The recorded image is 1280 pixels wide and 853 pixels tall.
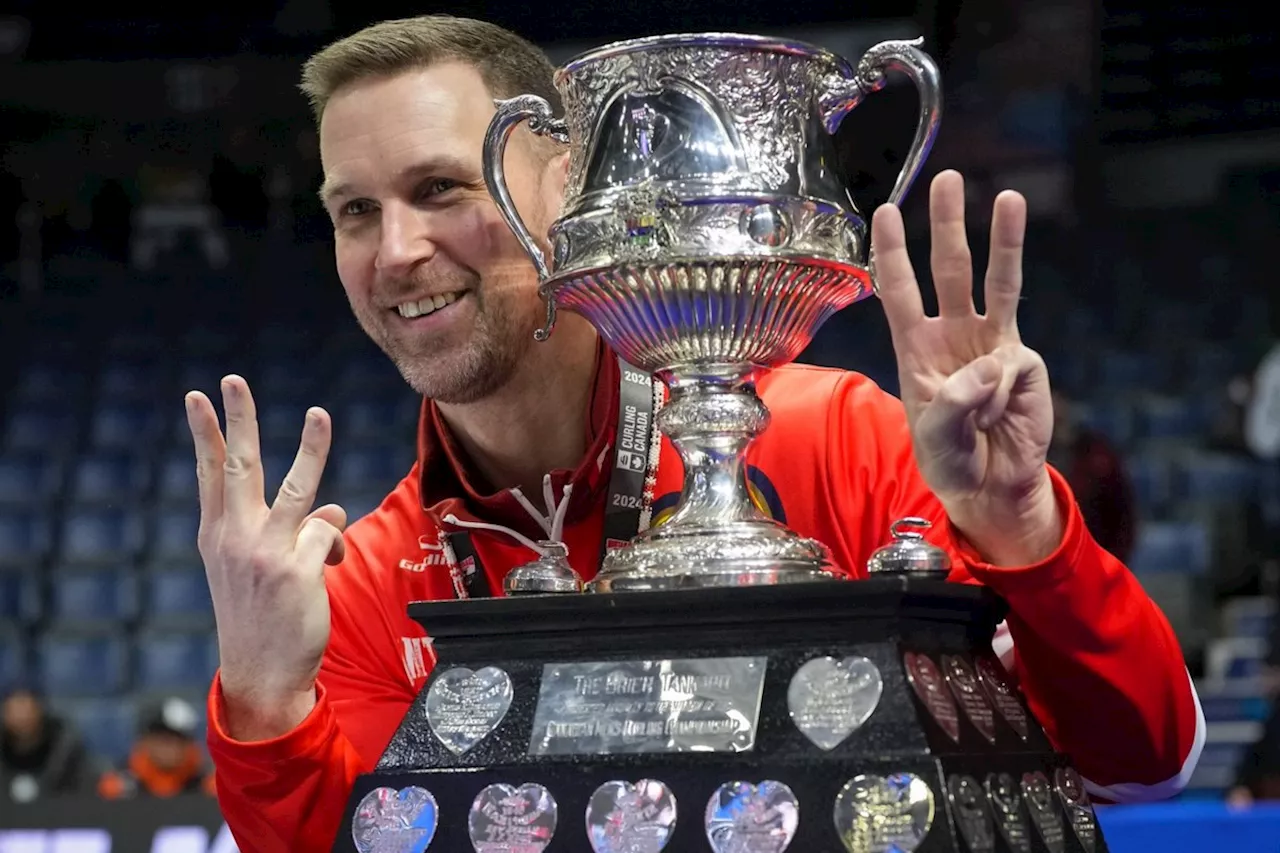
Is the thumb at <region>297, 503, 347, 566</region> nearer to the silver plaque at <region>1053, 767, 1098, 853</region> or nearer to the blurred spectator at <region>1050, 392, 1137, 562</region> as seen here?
the silver plaque at <region>1053, 767, 1098, 853</region>

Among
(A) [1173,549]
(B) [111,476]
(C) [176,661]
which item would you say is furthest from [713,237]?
(B) [111,476]

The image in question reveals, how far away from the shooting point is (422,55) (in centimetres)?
162

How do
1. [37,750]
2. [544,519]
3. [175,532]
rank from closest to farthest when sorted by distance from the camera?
[544,519], [37,750], [175,532]

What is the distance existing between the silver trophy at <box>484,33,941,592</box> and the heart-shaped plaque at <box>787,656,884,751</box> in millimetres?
111

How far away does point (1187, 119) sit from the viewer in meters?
8.48

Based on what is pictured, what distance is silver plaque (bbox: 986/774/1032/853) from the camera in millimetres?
1122

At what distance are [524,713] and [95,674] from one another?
548 cm

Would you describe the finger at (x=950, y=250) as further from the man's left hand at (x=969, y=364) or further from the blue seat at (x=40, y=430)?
the blue seat at (x=40, y=430)

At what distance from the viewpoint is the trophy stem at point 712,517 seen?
4.12ft

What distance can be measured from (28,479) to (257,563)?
247 inches

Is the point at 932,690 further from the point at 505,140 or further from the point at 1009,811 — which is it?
the point at 505,140

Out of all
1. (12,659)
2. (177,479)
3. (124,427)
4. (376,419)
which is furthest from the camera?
(124,427)

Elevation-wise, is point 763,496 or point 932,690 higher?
point 763,496

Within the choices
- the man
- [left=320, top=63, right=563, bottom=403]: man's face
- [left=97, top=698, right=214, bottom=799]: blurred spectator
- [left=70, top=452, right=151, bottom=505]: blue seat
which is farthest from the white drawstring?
[left=70, top=452, right=151, bottom=505]: blue seat
